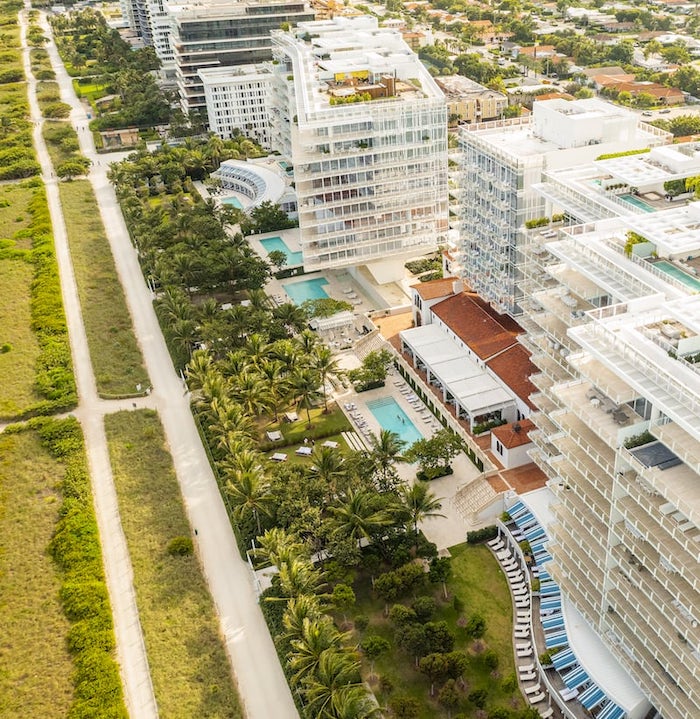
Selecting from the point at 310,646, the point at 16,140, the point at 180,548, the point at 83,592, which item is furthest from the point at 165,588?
the point at 16,140

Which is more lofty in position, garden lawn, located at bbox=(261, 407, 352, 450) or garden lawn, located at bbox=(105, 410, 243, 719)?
garden lawn, located at bbox=(261, 407, 352, 450)

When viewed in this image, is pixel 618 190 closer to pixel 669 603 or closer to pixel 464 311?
pixel 464 311

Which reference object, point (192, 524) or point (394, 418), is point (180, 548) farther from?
point (394, 418)

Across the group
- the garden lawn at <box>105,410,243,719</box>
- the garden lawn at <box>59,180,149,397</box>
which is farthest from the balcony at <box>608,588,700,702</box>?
the garden lawn at <box>59,180,149,397</box>

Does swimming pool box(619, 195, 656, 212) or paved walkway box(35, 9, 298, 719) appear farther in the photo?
swimming pool box(619, 195, 656, 212)

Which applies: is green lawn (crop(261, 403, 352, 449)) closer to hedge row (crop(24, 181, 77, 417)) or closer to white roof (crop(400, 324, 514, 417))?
white roof (crop(400, 324, 514, 417))

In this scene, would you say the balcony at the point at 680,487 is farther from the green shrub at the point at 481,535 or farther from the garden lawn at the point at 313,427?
the garden lawn at the point at 313,427
